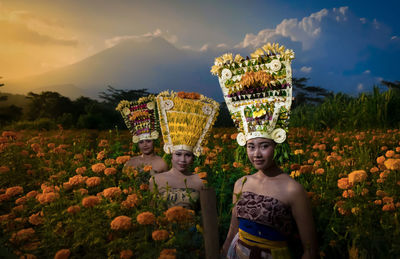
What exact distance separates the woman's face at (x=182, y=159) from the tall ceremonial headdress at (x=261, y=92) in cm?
76

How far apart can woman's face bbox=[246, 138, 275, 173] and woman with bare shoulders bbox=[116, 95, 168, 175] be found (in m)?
1.91

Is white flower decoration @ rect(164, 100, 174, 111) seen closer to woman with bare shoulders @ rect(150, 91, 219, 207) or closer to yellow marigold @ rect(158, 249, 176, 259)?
woman with bare shoulders @ rect(150, 91, 219, 207)

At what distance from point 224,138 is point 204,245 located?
385cm

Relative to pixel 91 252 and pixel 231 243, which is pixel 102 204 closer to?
pixel 91 252

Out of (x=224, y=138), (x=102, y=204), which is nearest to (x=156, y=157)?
(x=224, y=138)

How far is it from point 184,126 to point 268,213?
131 centimetres

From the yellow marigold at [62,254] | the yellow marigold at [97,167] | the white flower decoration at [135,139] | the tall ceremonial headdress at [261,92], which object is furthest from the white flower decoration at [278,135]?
the white flower decoration at [135,139]

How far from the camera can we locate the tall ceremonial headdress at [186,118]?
3232 mm

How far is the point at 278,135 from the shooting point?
2492 millimetres

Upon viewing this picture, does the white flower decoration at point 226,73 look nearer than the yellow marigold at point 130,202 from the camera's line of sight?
No

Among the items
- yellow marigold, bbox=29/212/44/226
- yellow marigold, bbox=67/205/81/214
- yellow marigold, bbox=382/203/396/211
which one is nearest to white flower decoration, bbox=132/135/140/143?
yellow marigold, bbox=29/212/44/226

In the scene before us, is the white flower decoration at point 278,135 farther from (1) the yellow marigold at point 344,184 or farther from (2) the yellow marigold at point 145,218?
(2) the yellow marigold at point 145,218

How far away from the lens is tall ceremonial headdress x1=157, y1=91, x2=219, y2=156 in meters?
3.23

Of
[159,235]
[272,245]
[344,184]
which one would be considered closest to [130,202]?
[159,235]
